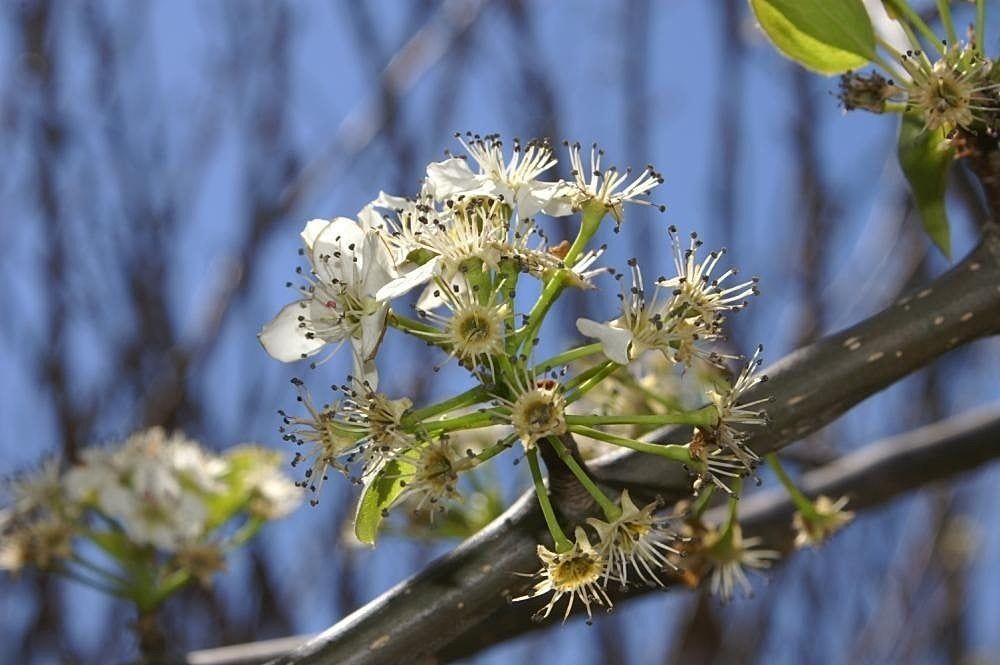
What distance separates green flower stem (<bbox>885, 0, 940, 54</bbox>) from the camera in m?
1.18

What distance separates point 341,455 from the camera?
106 cm

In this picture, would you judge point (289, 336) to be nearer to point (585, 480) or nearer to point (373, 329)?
point (373, 329)

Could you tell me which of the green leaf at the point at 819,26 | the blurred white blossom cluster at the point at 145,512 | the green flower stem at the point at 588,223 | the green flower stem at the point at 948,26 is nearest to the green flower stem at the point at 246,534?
the blurred white blossom cluster at the point at 145,512

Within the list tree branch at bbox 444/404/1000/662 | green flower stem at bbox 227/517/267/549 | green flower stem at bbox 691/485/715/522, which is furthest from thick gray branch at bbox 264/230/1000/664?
green flower stem at bbox 227/517/267/549

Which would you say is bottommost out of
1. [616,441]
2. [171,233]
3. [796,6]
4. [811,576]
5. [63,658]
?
[616,441]

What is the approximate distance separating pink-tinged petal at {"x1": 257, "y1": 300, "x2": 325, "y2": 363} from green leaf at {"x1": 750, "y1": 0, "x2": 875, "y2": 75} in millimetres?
533

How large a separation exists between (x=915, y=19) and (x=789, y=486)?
1.58 ft

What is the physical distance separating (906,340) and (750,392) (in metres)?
0.16

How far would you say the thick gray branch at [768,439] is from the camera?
1069mm

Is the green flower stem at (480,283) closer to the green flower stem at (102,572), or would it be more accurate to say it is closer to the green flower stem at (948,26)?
the green flower stem at (948,26)

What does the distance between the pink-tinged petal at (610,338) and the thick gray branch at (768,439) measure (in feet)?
0.58

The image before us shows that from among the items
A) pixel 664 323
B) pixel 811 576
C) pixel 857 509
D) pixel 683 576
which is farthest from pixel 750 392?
pixel 811 576

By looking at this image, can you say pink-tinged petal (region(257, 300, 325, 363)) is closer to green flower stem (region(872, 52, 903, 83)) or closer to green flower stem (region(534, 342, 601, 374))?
green flower stem (region(534, 342, 601, 374))

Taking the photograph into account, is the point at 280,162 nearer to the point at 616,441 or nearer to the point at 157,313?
the point at 157,313
